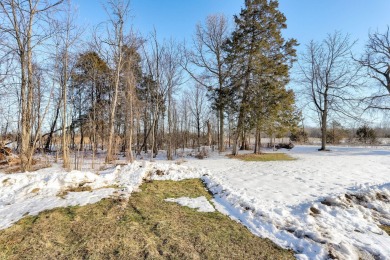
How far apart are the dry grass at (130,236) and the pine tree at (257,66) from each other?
36.5ft

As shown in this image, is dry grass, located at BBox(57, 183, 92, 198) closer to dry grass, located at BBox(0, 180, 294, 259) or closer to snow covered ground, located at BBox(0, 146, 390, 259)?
snow covered ground, located at BBox(0, 146, 390, 259)

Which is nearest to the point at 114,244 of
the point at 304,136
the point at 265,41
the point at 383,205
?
the point at 383,205

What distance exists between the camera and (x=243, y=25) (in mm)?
14750

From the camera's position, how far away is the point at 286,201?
5.36 meters

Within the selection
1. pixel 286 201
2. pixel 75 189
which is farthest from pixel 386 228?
pixel 75 189

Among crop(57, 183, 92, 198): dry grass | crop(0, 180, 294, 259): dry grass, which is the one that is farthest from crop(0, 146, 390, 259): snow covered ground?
crop(0, 180, 294, 259): dry grass

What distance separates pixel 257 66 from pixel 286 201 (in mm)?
10820

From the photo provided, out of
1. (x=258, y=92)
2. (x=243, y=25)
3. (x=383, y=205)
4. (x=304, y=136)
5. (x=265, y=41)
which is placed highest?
(x=243, y=25)

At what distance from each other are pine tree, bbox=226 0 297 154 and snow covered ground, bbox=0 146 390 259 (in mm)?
6765

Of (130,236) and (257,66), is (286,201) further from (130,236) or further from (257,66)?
(257,66)

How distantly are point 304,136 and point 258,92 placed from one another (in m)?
22.8

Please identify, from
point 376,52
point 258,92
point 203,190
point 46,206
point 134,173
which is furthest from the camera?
point 376,52

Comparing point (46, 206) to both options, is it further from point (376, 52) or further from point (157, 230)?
point (376, 52)

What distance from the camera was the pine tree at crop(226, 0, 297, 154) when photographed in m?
14.2
